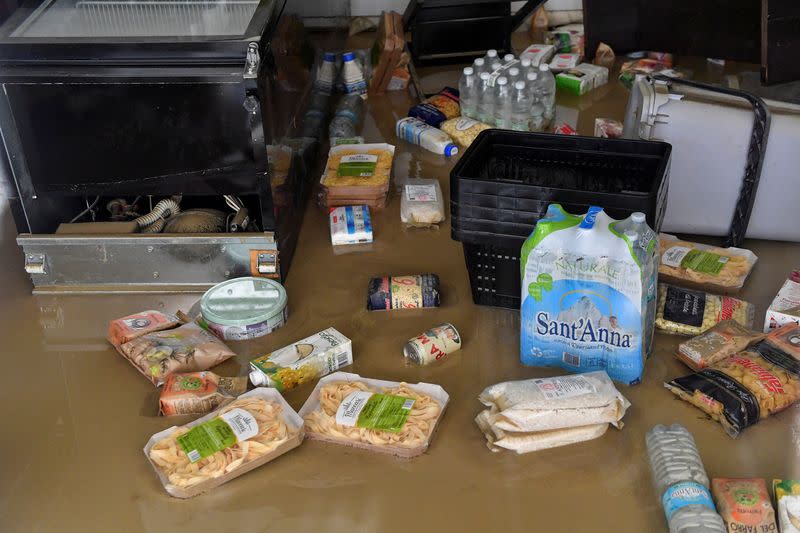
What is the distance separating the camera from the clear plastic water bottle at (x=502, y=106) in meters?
3.23

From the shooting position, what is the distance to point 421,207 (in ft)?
9.05

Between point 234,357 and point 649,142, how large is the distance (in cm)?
124

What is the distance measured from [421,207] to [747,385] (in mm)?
1191

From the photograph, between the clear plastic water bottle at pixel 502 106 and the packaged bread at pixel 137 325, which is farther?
the clear plastic water bottle at pixel 502 106

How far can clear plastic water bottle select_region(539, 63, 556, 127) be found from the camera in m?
3.27

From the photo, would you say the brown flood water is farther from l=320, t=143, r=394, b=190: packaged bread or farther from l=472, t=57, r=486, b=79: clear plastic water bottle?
l=472, t=57, r=486, b=79: clear plastic water bottle

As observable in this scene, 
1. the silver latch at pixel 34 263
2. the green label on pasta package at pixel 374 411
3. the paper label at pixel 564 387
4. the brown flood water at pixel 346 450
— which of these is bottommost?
the brown flood water at pixel 346 450

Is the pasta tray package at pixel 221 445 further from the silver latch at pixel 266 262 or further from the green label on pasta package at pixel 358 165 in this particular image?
the green label on pasta package at pixel 358 165

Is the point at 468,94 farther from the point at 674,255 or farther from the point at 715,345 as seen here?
the point at 715,345

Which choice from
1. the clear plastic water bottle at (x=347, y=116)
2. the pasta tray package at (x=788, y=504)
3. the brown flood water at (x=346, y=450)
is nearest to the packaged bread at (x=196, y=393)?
the brown flood water at (x=346, y=450)

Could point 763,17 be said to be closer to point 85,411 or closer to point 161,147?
point 161,147

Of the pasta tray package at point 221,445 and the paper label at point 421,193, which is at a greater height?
the paper label at point 421,193

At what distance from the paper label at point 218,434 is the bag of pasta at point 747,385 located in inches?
39.0

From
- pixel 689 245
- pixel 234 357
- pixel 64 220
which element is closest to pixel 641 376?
pixel 689 245
